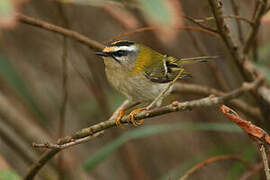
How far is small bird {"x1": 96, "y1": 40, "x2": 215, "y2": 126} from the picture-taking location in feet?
7.46

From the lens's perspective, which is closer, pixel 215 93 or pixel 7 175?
pixel 7 175

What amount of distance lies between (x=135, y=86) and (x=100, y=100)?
604mm

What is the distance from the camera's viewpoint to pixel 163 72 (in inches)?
94.7

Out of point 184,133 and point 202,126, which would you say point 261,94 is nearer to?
point 202,126

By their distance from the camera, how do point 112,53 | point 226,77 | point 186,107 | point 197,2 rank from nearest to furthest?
1. point 186,107
2. point 112,53
3. point 226,77
4. point 197,2

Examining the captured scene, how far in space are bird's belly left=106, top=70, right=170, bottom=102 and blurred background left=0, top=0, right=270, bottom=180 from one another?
0.63 ft

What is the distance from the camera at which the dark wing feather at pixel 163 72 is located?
7.80 ft

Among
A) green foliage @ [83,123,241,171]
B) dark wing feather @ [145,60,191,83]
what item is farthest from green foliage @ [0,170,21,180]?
dark wing feather @ [145,60,191,83]

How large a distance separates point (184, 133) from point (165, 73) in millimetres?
1503

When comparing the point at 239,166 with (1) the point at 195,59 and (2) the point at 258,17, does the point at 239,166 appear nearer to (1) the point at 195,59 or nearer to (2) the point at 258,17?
(1) the point at 195,59

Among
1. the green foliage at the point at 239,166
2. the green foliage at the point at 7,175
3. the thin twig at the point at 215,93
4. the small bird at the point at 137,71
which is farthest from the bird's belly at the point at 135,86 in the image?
the green foliage at the point at 7,175

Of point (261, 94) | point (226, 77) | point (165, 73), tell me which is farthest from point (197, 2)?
point (261, 94)

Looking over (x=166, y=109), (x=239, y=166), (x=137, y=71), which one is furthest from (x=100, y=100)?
(x=166, y=109)

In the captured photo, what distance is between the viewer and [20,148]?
2.28 metres
